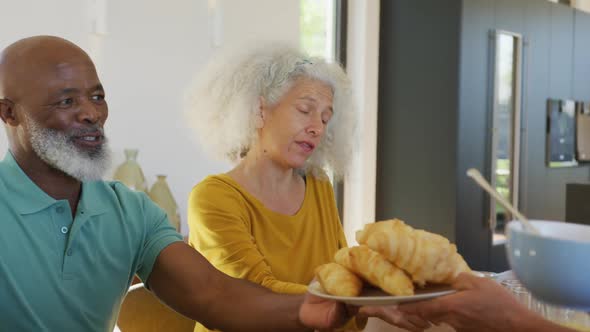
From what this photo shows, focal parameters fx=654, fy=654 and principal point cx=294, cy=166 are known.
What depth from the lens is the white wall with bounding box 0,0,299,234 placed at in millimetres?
3135

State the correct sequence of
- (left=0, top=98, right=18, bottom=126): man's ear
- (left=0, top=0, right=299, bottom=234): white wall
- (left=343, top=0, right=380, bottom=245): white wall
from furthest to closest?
(left=343, top=0, right=380, bottom=245): white wall < (left=0, top=0, right=299, bottom=234): white wall < (left=0, top=98, right=18, bottom=126): man's ear

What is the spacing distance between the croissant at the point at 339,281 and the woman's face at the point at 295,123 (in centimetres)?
90

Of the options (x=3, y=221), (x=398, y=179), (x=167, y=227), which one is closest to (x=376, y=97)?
(x=398, y=179)

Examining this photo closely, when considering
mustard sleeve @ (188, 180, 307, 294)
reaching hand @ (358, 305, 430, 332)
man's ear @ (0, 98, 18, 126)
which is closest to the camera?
reaching hand @ (358, 305, 430, 332)

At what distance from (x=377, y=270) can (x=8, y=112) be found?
32.9 inches

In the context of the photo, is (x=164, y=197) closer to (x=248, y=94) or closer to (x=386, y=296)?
(x=248, y=94)

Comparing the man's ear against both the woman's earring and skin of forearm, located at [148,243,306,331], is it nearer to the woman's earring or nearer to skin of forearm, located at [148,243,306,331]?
skin of forearm, located at [148,243,306,331]

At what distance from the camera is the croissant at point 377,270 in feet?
3.12

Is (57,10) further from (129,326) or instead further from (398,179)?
(398,179)

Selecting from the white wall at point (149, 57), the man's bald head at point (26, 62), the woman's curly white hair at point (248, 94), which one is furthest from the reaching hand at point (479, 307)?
the white wall at point (149, 57)

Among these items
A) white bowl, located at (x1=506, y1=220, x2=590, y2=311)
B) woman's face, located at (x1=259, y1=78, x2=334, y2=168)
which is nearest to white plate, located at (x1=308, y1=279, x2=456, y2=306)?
white bowl, located at (x1=506, y1=220, x2=590, y2=311)

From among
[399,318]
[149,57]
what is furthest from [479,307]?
[149,57]

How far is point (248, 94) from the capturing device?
1.98 meters

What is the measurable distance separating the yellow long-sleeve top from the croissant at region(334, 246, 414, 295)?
560mm
